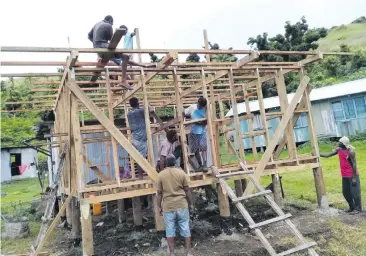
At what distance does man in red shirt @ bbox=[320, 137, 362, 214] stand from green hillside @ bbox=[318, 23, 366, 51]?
4050cm

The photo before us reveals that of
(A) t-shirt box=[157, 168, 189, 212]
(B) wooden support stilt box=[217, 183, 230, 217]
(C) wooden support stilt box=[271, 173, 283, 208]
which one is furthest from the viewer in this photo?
(C) wooden support stilt box=[271, 173, 283, 208]

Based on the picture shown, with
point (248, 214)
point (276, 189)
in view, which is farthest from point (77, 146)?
point (276, 189)

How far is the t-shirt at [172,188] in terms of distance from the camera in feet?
19.7

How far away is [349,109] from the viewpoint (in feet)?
71.8

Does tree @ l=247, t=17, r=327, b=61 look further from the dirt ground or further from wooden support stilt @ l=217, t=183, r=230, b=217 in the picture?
wooden support stilt @ l=217, t=183, r=230, b=217

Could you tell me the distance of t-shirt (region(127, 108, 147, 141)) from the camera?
8.15m

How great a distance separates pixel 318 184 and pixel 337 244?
9.62ft

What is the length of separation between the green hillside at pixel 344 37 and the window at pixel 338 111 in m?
25.5

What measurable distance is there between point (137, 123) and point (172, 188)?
2654 mm

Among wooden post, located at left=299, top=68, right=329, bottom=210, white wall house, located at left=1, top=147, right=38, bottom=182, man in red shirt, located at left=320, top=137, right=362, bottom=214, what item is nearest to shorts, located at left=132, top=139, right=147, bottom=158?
wooden post, located at left=299, top=68, right=329, bottom=210

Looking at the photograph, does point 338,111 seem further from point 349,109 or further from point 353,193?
point 353,193

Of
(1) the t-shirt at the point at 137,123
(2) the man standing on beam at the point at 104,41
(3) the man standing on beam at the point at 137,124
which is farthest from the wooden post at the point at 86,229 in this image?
(2) the man standing on beam at the point at 104,41

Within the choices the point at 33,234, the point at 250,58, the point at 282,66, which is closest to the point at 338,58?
the point at 282,66

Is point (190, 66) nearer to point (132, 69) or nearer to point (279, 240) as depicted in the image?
point (132, 69)
